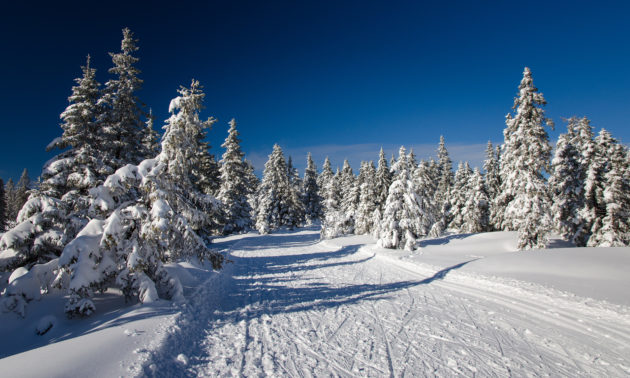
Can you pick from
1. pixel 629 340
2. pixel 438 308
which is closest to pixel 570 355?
pixel 629 340

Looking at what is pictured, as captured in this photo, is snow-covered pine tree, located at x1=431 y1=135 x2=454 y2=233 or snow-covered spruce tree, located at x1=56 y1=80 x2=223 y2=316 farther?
snow-covered pine tree, located at x1=431 y1=135 x2=454 y2=233

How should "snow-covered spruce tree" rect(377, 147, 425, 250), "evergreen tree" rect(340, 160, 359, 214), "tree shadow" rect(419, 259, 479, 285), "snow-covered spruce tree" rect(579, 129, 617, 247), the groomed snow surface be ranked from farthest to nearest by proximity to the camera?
"evergreen tree" rect(340, 160, 359, 214)
"snow-covered spruce tree" rect(377, 147, 425, 250)
"snow-covered spruce tree" rect(579, 129, 617, 247)
"tree shadow" rect(419, 259, 479, 285)
the groomed snow surface

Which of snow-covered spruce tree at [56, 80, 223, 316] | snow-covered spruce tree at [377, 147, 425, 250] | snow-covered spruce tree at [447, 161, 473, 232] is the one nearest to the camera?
snow-covered spruce tree at [56, 80, 223, 316]

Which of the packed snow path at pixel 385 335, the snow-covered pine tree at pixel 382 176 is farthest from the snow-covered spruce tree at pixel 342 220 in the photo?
the packed snow path at pixel 385 335

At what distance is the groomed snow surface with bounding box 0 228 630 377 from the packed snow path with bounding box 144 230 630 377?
3cm

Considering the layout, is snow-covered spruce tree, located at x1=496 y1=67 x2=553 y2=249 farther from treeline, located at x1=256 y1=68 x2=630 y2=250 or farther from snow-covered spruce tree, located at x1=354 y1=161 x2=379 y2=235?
snow-covered spruce tree, located at x1=354 y1=161 x2=379 y2=235

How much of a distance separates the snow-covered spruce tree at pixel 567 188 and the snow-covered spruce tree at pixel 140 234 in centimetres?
2654

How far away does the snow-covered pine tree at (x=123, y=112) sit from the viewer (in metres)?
14.0

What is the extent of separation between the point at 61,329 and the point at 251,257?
42.0 ft

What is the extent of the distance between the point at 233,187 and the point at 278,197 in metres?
11.4

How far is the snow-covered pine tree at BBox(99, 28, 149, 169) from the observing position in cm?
1401

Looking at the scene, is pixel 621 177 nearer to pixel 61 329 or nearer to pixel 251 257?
pixel 251 257

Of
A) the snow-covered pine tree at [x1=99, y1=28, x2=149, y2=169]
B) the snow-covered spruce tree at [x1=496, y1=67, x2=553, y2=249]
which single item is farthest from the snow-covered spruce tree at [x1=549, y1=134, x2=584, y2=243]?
the snow-covered pine tree at [x1=99, y1=28, x2=149, y2=169]

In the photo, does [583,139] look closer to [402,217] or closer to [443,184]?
[402,217]
